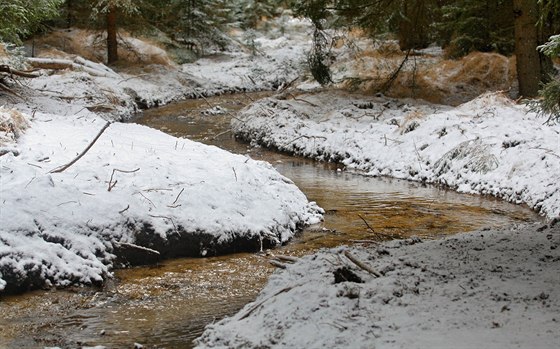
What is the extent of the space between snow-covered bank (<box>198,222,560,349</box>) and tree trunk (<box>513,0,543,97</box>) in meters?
8.25

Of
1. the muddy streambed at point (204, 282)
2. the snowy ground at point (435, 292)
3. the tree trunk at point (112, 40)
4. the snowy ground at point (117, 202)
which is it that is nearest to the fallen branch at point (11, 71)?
the snowy ground at point (117, 202)

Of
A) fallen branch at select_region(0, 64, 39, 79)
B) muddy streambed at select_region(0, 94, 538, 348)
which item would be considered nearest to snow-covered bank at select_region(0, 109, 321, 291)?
muddy streambed at select_region(0, 94, 538, 348)

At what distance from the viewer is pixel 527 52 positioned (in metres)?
13.2

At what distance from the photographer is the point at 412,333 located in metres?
4.01

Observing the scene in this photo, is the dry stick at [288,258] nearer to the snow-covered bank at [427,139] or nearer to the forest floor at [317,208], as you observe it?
the forest floor at [317,208]

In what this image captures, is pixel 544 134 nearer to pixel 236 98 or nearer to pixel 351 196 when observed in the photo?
pixel 351 196

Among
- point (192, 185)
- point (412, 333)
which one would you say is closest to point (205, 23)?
point (192, 185)

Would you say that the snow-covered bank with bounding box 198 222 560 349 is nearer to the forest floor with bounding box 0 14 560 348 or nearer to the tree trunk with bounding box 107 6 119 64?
the forest floor with bounding box 0 14 560 348

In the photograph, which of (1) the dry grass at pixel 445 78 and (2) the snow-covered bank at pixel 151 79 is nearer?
(2) the snow-covered bank at pixel 151 79

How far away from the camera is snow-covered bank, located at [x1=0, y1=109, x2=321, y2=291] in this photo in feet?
20.4

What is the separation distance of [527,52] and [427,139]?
309 cm

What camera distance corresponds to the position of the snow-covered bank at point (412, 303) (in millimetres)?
3984

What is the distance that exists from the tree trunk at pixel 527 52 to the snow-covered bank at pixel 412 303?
8.25m

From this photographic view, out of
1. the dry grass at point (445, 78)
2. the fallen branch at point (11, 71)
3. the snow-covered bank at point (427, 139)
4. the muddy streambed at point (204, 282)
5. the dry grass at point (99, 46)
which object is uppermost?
the dry grass at point (99, 46)
